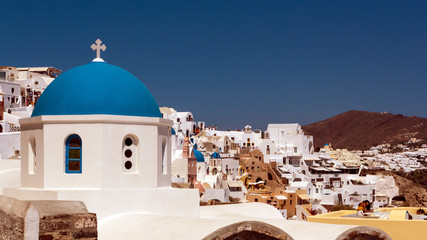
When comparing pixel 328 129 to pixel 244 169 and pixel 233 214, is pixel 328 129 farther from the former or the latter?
pixel 233 214

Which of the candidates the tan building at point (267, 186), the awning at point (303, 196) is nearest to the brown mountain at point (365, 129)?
the tan building at point (267, 186)

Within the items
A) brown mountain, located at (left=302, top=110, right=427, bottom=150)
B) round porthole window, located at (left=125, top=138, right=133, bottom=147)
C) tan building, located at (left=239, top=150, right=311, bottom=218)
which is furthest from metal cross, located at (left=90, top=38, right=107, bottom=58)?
brown mountain, located at (left=302, top=110, right=427, bottom=150)

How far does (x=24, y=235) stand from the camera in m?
5.79

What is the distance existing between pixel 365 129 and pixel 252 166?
114239mm

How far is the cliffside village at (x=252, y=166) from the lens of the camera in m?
44.2

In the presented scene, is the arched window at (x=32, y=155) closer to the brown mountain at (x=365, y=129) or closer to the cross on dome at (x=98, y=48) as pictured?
the cross on dome at (x=98, y=48)

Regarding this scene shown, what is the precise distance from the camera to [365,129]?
6462 inches

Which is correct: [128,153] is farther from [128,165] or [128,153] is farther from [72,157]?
[72,157]

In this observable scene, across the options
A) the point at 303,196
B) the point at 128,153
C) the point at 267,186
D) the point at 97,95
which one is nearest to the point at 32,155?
the point at 97,95

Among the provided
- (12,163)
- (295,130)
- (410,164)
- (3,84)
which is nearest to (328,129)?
(410,164)

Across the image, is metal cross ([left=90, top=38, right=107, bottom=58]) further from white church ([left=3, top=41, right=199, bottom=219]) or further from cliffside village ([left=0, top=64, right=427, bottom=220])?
cliffside village ([left=0, top=64, right=427, bottom=220])

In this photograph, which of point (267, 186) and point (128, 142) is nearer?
point (128, 142)

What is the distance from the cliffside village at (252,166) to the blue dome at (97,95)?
57.3 feet

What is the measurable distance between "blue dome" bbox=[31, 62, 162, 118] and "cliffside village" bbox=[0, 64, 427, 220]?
17.5 metres
